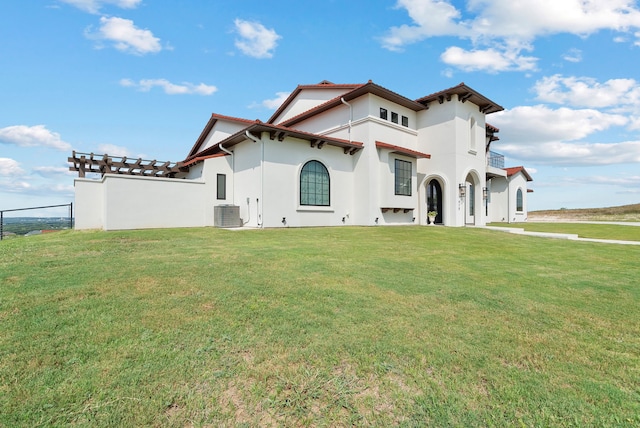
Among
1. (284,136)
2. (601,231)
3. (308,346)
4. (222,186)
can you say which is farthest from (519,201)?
(308,346)

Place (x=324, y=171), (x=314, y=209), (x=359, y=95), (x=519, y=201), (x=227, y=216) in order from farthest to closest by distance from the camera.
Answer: (x=519, y=201) → (x=359, y=95) → (x=324, y=171) → (x=314, y=209) → (x=227, y=216)

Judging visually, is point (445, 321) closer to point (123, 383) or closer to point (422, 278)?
point (422, 278)

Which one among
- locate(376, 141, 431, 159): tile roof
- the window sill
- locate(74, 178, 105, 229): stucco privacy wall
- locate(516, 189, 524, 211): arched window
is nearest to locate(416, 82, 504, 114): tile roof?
locate(376, 141, 431, 159): tile roof

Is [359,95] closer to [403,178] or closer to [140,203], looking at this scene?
[403,178]

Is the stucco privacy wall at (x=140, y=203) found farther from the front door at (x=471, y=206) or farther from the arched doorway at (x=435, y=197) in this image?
the front door at (x=471, y=206)

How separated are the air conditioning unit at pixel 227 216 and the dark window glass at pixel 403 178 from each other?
29.1 feet

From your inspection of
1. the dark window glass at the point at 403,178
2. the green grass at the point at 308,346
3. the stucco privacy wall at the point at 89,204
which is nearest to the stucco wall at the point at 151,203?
the stucco privacy wall at the point at 89,204

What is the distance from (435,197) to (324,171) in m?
8.51

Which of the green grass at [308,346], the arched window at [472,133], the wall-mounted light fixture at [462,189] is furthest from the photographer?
the arched window at [472,133]

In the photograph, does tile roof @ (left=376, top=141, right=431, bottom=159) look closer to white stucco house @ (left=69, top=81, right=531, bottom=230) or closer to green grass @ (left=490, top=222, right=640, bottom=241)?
white stucco house @ (left=69, top=81, right=531, bottom=230)

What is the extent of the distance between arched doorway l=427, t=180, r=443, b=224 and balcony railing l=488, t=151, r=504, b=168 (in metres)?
9.23

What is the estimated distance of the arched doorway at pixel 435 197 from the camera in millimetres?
20453

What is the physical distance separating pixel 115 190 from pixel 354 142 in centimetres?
1161

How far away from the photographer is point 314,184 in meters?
16.0
